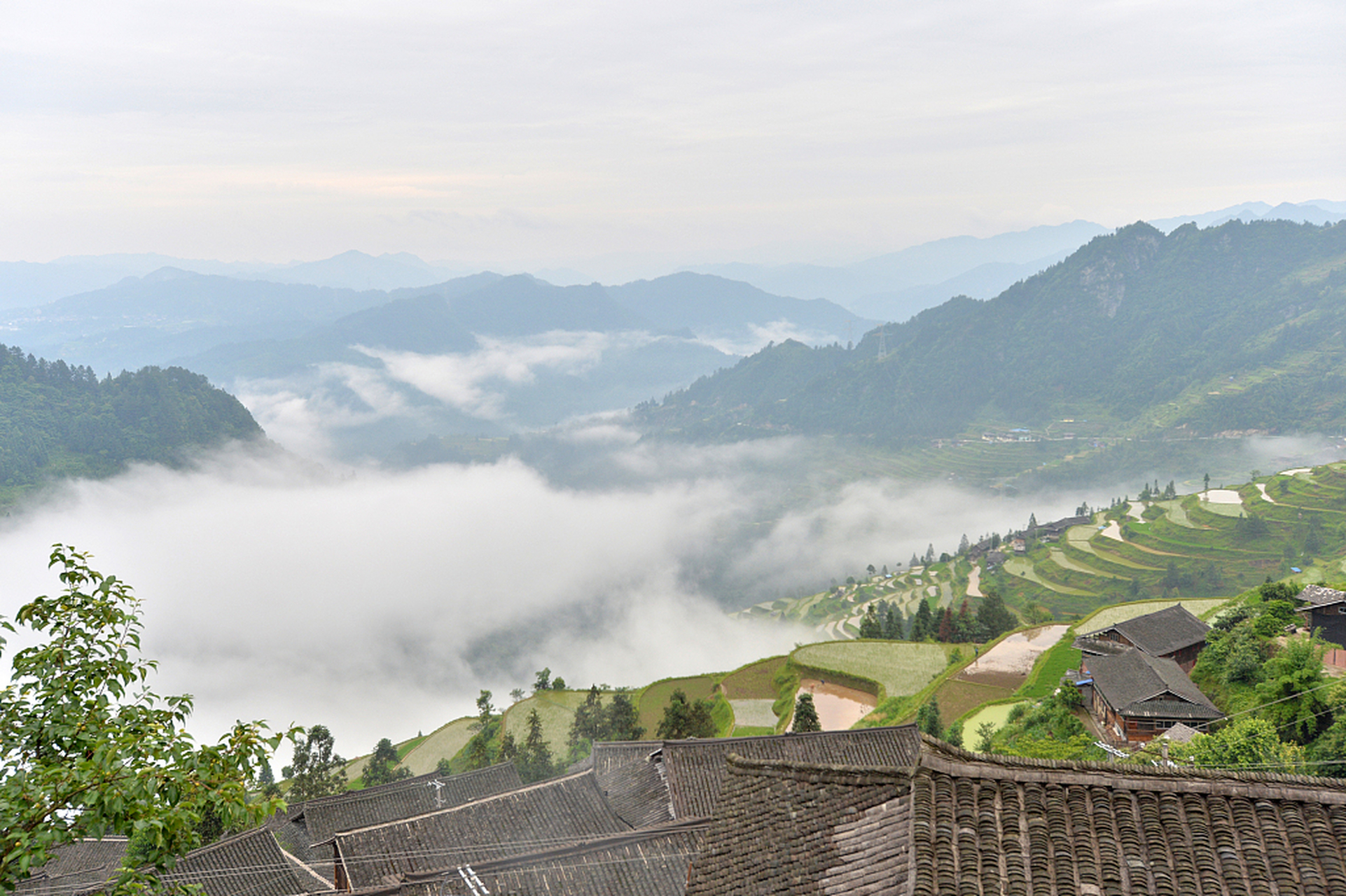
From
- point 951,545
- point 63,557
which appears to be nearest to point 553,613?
point 951,545

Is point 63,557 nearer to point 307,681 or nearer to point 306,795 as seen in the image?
point 306,795

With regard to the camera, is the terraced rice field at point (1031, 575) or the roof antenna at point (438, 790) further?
the terraced rice field at point (1031, 575)

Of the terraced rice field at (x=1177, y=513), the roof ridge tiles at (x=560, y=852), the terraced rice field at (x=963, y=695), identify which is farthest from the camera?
the terraced rice field at (x=1177, y=513)

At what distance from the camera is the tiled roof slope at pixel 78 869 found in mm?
19969

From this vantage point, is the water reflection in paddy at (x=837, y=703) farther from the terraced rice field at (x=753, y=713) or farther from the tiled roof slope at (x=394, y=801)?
the tiled roof slope at (x=394, y=801)

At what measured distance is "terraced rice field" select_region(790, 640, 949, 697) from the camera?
54125 millimetres

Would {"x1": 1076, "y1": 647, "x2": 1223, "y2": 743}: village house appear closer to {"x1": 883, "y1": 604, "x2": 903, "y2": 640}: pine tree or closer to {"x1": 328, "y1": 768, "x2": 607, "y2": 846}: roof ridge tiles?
{"x1": 328, "y1": 768, "x2": 607, "y2": 846}: roof ridge tiles

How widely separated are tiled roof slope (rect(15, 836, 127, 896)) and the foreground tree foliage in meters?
15.9

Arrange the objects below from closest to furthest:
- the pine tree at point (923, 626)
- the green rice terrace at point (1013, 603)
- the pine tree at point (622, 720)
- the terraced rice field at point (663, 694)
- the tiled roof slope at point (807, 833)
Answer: the tiled roof slope at point (807, 833)
the pine tree at point (622, 720)
the green rice terrace at point (1013, 603)
the terraced rice field at point (663, 694)
the pine tree at point (923, 626)

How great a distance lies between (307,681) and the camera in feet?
469

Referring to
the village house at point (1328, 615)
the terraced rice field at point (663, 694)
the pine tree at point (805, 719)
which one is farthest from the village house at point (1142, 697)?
the terraced rice field at point (663, 694)

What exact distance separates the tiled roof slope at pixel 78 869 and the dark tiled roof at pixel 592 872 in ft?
35.0

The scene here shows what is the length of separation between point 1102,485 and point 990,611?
141 metres

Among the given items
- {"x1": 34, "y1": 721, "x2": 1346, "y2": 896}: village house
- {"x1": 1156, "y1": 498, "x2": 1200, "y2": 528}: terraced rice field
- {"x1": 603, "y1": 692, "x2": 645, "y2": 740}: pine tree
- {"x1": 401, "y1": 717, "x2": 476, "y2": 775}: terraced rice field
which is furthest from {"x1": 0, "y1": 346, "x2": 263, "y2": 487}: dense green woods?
{"x1": 1156, "y1": 498, "x2": 1200, "y2": 528}: terraced rice field
